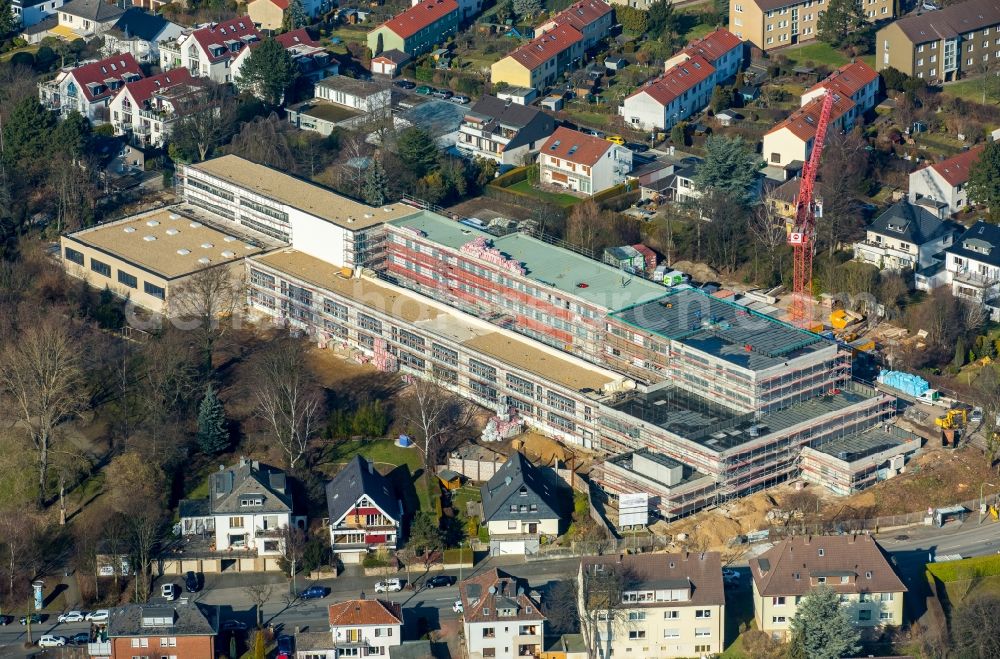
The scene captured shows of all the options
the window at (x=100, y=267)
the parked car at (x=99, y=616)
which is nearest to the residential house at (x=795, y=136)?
the window at (x=100, y=267)

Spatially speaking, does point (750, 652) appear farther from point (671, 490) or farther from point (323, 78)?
point (323, 78)

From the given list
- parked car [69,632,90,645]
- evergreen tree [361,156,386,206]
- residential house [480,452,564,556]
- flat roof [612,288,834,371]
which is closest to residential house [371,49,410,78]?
evergreen tree [361,156,386,206]

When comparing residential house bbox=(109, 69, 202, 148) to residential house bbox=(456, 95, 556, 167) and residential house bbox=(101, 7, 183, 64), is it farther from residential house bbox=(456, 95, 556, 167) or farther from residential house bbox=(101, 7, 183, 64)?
residential house bbox=(456, 95, 556, 167)

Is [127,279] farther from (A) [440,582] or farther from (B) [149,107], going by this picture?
(A) [440,582]

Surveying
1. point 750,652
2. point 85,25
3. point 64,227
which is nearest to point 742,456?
point 750,652

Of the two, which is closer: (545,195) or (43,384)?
(43,384)

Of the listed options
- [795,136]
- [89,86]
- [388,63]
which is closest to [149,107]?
[89,86]

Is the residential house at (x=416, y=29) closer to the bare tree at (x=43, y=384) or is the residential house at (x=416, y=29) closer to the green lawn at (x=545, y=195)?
the green lawn at (x=545, y=195)
